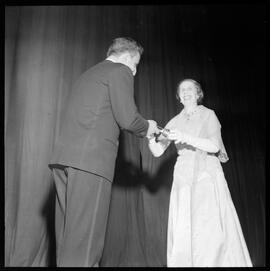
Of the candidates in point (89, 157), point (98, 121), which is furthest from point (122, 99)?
point (89, 157)

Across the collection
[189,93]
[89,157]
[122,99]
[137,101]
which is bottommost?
[89,157]

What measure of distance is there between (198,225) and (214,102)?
6.59 feet

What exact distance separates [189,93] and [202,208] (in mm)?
889

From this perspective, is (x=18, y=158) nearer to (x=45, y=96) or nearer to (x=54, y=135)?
(x=54, y=135)

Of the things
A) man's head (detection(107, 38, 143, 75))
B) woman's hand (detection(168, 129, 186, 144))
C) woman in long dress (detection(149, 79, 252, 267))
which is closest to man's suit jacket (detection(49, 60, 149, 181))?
man's head (detection(107, 38, 143, 75))

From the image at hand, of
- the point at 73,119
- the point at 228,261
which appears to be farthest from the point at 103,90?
the point at 228,261

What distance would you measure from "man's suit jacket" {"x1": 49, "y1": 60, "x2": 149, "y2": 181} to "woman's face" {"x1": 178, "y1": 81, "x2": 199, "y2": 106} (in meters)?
0.72

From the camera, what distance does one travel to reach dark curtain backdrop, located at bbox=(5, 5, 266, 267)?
3322mm

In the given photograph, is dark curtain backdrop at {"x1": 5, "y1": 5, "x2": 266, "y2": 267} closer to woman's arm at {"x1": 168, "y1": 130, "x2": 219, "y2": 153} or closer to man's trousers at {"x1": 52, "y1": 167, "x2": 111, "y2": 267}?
woman's arm at {"x1": 168, "y1": 130, "x2": 219, "y2": 153}

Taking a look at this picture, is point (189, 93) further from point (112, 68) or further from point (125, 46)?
point (112, 68)

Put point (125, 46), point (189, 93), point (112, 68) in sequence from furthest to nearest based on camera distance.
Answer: point (189, 93), point (125, 46), point (112, 68)

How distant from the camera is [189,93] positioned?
8.72 feet

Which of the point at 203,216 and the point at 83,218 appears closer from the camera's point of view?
the point at 83,218

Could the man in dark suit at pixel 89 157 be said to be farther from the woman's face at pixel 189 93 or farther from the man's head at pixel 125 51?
the woman's face at pixel 189 93
